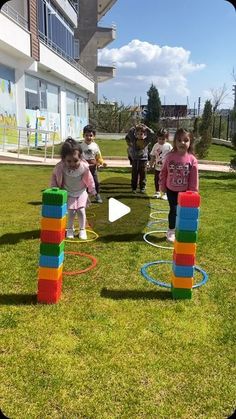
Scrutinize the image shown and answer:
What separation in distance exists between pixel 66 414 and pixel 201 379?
954mm

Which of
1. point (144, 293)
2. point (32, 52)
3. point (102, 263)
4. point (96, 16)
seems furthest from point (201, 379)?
point (96, 16)

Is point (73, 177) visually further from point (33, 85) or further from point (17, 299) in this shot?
point (33, 85)

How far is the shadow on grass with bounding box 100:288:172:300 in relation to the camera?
13.3 ft

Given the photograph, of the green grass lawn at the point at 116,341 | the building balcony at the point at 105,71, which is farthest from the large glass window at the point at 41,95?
the building balcony at the point at 105,71

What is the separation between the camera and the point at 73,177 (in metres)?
5.76

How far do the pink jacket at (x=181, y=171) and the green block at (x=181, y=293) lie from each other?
7.65ft

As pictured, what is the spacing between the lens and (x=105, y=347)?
10.3ft

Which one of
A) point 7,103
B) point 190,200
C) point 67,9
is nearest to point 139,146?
point 190,200

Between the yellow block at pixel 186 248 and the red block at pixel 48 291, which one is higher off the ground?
the yellow block at pixel 186 248

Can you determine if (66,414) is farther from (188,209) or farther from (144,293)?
(188,209)

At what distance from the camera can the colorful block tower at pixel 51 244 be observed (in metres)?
3.74

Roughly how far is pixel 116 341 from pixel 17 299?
1165 mm

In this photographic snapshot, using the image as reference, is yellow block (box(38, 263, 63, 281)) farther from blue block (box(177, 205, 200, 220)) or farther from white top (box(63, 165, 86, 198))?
white top (box(63, 165, 86, 198))

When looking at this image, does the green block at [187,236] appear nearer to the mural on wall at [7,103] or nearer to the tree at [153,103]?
the mural on wall at [7,103]
